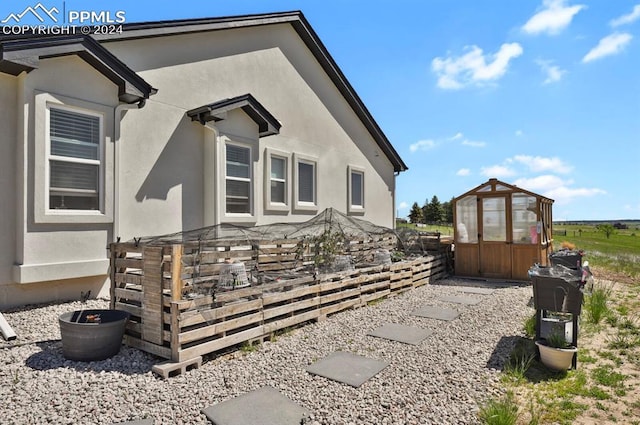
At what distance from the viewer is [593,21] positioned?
21.3 feet

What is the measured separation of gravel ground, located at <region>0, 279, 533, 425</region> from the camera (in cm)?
317

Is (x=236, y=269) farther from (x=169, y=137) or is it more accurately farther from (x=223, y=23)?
(x=223, y=23)

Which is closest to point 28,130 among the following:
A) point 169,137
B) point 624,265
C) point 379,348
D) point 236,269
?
point 169,137

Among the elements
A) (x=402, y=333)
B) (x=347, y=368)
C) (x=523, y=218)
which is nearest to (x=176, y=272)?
(x=347, y=368)

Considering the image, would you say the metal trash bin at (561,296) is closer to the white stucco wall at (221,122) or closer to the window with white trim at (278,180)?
the white stucco wall at (221,122)

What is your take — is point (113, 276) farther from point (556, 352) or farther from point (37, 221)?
point (556, 352)

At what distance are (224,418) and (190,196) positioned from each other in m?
5.79

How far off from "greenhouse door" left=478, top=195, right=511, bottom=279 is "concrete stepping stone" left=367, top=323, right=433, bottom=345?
635 cm

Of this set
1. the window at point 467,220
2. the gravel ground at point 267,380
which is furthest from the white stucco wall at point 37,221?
the window at point 467,220

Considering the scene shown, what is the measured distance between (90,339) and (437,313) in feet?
18.3

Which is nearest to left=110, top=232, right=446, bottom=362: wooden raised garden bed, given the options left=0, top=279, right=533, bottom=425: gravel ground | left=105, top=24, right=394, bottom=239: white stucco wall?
left=0, top=279, right=533, bottom=425: gravel ground

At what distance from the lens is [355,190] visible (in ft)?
44.9

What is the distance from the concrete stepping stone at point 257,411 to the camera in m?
3.08

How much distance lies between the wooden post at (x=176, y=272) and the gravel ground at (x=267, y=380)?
84cm
